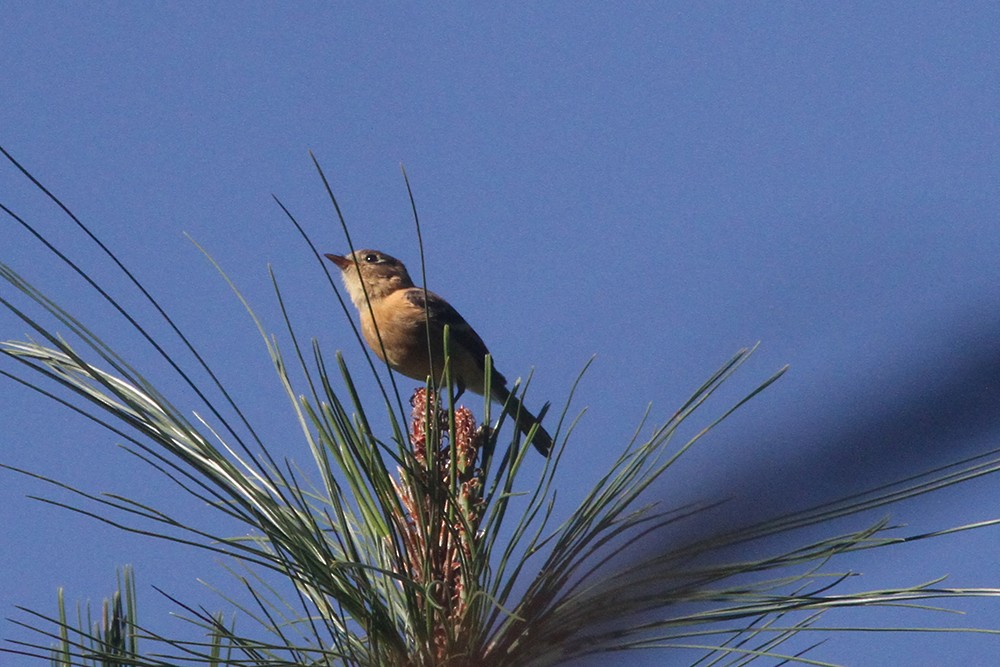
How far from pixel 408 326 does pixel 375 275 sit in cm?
98

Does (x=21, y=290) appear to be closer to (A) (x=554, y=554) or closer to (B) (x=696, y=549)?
(A) (x=554, y=554)

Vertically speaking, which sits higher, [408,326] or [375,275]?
[375,275]

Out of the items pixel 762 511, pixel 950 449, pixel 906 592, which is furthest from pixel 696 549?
pixel 906 592

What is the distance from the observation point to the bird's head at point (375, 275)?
5641 mm

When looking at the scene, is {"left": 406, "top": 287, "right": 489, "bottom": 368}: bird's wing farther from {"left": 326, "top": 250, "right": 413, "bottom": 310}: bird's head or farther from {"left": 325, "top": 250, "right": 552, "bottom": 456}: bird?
{"left": 326, "top": 250, "right": 413, "bottom": 310}: bird's head

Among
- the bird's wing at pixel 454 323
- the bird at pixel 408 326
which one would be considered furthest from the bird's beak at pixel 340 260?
the bird's wing at pixel 454 323

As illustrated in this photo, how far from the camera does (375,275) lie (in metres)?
5.98

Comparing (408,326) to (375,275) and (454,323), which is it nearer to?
(454,323)

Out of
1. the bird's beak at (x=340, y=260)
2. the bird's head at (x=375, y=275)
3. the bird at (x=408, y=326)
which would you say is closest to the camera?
the bird at (x=408, y=326)

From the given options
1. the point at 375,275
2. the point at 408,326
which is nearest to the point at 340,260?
the point at 375,275

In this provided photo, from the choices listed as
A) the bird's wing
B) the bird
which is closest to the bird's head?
the bird

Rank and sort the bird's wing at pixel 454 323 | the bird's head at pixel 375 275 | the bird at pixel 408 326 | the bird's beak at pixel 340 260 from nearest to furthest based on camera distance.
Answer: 1. the bird at pixel 408 326
2. the bird's wing at pixel 454 323
3. the bird's beak at pixel 340 260
4. the bird's head at pixel 375 275

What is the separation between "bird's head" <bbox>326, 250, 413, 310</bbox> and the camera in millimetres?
5641

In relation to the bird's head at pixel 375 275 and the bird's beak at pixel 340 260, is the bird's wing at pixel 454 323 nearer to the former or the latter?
the bird's head at pixel 375 275
